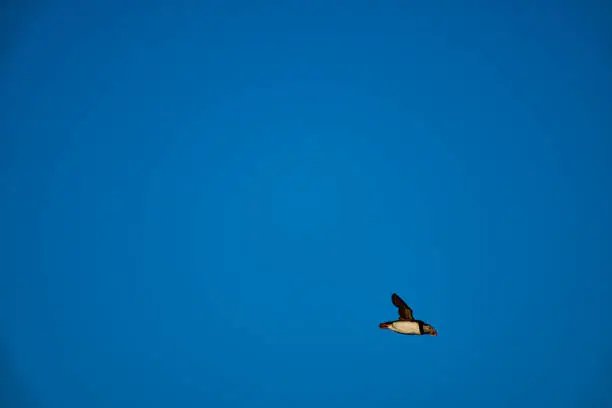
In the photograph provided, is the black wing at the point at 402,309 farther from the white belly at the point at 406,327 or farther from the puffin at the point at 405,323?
the white belly at the point at 406,327

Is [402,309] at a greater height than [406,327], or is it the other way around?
[402,309]

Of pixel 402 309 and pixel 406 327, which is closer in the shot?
pixel 402 309

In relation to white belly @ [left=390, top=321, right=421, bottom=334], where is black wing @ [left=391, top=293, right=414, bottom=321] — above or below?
above

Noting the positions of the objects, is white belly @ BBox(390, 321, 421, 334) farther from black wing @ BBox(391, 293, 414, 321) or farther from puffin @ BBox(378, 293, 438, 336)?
black wing @ BBox(391, 293, 414, 321)

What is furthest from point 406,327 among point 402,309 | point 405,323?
point 402,309

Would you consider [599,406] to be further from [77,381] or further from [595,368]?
[77,381]

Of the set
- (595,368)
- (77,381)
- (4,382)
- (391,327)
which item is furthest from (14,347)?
(595,368)

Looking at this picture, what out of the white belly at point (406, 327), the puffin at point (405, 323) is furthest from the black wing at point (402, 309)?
the white belly at point (406, 327)

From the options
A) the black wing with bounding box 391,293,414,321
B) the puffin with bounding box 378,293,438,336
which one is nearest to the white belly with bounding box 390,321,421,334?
the puffin with bounding box 378,293,438,336

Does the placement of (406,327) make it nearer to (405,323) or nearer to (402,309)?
(405,323)

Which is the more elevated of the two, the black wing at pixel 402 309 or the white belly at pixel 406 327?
the black wing at pixel 402 309
